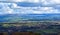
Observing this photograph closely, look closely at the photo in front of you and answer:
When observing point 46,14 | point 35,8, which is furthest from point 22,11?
point 46,14

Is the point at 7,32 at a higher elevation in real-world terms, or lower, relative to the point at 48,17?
lower

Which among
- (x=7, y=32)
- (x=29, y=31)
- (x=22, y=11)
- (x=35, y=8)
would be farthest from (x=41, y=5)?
(x=7, y=32)

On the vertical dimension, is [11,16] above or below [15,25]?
above

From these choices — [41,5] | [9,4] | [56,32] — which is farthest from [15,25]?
[56,32]

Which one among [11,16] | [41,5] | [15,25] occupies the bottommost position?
[15,25]

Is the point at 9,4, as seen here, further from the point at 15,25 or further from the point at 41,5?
the point at 41,5

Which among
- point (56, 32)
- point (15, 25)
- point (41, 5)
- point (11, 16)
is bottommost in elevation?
point (56, 32)

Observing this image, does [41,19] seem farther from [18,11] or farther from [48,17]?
[18,11]
